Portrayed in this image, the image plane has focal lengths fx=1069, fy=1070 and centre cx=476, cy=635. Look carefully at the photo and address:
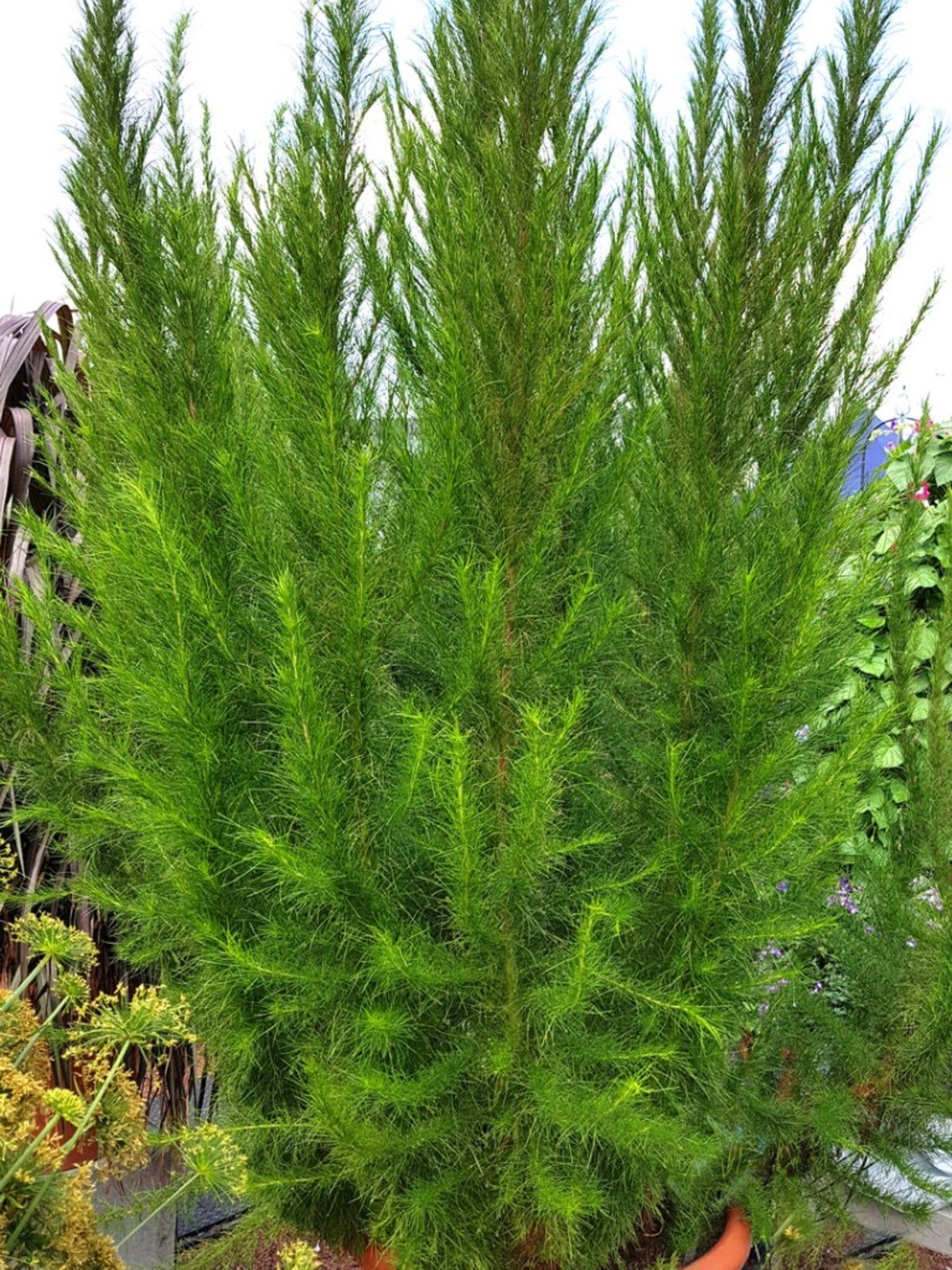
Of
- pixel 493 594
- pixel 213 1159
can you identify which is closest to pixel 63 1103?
pixel 213 1159

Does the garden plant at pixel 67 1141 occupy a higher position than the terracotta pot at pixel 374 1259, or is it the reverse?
the garden plant at pixel 67 1141

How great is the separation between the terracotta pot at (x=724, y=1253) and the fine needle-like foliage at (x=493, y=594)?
118 millimetres

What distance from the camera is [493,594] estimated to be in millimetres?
1183

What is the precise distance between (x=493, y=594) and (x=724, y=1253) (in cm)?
120

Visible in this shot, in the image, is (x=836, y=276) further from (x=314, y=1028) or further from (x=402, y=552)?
(x=314, y=1028)

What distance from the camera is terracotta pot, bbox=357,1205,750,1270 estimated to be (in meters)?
1.59

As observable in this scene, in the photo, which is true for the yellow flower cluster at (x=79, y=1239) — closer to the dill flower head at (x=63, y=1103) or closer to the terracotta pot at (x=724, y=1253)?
the dill flower head at (x=63, y=1103)

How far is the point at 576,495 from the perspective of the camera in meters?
1.35

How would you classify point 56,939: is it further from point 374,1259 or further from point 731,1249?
point 731,1249

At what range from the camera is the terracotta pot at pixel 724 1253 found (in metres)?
1.59

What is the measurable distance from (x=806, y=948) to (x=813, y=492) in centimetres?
133

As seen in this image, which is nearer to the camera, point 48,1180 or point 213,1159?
point 48,1180

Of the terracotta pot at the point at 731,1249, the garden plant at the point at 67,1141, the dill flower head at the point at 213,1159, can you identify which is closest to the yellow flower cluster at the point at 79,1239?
the garden plant at the point at 67,1141

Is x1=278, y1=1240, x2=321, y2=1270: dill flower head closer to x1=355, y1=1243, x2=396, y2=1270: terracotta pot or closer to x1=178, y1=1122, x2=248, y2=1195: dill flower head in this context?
x1=178, y1=1122, x2=248, y2=1195: dill flower head
